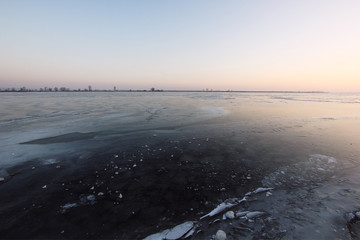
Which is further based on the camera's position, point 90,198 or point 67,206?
point 90,198

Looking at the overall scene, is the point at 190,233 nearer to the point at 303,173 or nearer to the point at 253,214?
the point at 253,214

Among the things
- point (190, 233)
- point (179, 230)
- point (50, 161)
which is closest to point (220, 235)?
point (190, 233)

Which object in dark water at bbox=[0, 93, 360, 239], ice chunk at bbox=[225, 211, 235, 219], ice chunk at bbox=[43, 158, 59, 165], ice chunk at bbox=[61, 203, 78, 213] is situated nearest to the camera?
dark water at bbox=[0, 93, 360, 239]

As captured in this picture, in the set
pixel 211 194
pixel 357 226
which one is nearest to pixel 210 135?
pixel 211 194

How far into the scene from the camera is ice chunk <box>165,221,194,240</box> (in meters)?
2.67

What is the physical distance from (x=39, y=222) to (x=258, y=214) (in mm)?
4069

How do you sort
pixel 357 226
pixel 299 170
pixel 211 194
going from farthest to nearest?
pixel 299 170 < pixel 211 194 < pixel 357 226

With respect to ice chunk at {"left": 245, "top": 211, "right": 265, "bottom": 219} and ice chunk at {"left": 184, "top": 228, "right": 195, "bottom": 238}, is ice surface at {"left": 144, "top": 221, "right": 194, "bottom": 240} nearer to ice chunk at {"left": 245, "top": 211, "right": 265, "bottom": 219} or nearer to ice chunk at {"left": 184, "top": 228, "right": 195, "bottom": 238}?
ice chunk at {"left": 184, "top": 228, "right": 195, "bottom": 238}

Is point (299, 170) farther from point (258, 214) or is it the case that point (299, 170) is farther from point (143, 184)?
point (143, 184)

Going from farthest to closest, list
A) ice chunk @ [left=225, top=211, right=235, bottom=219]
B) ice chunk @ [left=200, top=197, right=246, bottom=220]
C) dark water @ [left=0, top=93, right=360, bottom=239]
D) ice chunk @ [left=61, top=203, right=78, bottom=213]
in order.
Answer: ice chunk @ [left=61, top=203, right=78, bottom=213] < ice chunk @ [left=200, top=197, right=246, bottom=220] < ice chunk @ [left=225, top=211, right=235, bottom=219] < dark water @ [left=0, top=93, right=360, bottom=239]

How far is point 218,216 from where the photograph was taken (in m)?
3.09

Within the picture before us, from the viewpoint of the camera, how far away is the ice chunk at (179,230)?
105 inches

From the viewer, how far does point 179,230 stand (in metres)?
2.79

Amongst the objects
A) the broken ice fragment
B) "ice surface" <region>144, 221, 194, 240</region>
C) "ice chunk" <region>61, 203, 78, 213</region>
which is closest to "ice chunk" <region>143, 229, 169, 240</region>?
"ice surface" <region>144, 221, 194, 240</region>
